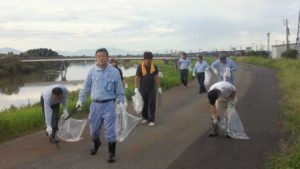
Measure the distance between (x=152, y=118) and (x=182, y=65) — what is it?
930cm

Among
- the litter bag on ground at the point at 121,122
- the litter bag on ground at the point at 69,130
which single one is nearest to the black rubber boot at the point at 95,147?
the litter bag on ground at the point at 121,122

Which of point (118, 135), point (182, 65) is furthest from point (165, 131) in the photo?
point (182, 65)

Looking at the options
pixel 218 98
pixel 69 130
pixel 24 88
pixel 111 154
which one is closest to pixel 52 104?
pixel 69 130

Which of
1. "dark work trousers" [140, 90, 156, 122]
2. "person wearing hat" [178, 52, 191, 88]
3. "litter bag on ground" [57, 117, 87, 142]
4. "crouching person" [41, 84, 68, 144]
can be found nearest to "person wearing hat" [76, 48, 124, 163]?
"crouching person" [41, 84, 68, 144]

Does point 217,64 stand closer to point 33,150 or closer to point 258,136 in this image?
point 258,136

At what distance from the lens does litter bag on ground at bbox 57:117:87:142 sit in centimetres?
771

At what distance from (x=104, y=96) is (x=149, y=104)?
131 inches

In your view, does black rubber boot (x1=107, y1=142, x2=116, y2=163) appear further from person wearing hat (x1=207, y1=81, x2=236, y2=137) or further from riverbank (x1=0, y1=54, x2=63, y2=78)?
riverbank (x1=0, y1=54, x2=63, y2=78)

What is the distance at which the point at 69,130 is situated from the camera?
25.3 ft

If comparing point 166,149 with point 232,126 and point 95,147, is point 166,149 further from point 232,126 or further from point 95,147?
point 232,126

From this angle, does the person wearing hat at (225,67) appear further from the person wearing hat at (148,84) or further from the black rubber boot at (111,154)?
the black rubber boot at (111,154)

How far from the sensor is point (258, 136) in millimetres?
7543

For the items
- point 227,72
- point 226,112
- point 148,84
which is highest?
point 227,72

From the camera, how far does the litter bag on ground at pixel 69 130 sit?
7711 millimetres
